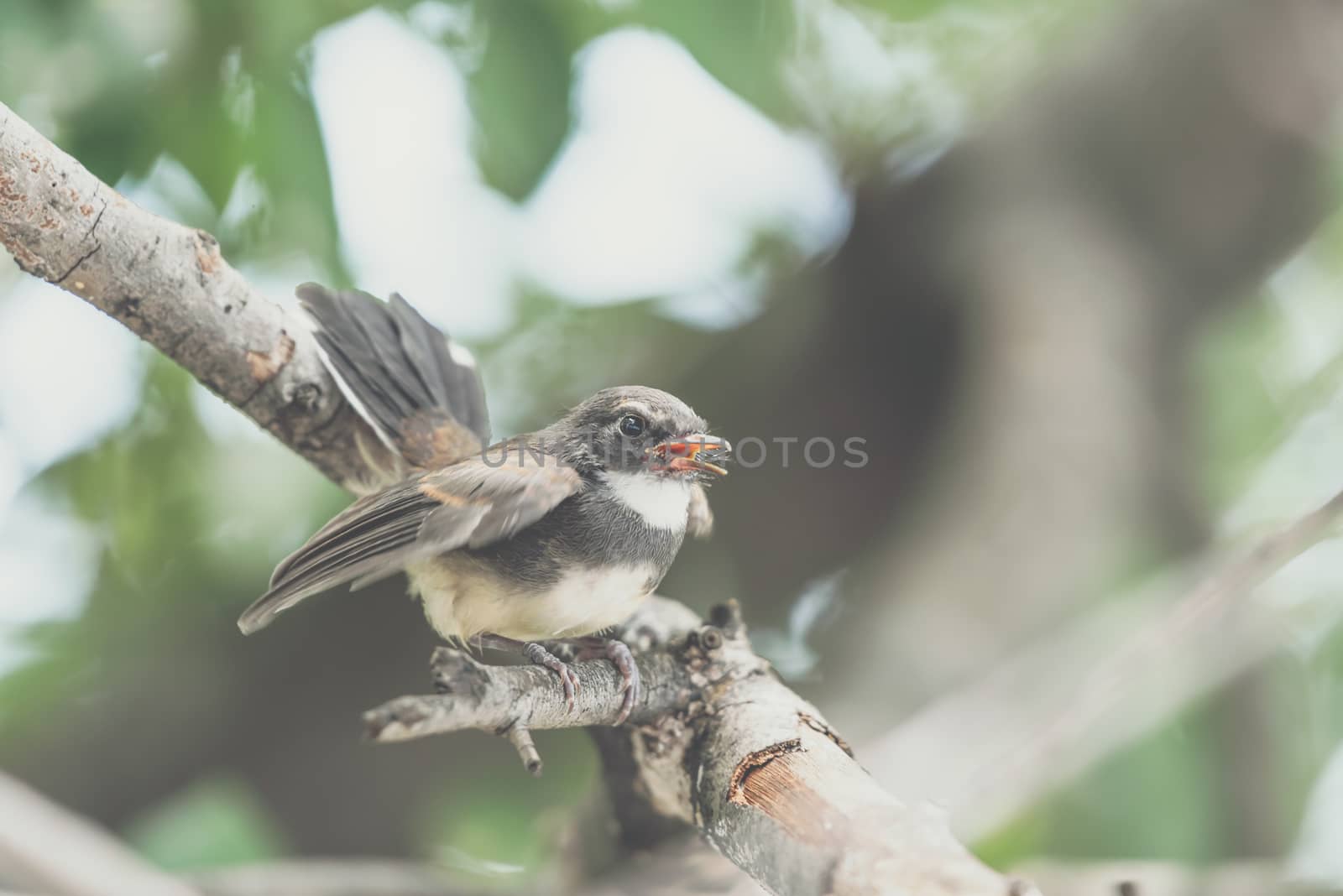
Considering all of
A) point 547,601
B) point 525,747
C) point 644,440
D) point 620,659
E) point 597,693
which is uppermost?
point 644,440

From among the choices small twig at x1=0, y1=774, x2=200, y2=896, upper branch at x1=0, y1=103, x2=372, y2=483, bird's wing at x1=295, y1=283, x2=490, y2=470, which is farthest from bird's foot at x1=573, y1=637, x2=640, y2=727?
small twig at x1=0, y1=774, x2=200, y2=896

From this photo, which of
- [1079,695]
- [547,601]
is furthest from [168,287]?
[1079,695]

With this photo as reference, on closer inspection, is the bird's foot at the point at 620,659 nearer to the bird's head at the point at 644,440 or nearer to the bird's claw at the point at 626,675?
the bird's claw at the point at 626,675

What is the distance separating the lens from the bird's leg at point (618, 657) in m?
2.19

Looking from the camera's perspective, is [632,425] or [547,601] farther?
[632,425]

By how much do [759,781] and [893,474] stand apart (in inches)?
114

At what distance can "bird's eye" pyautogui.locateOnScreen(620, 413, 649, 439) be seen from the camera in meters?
2.65

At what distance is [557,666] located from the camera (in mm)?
2240

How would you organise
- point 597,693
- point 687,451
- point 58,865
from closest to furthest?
point 58,865, point 597,693, point 687,451

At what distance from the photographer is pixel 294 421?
2623 millimetres

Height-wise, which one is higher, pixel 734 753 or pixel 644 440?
pixel 644 440

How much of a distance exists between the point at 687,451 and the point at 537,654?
582mm

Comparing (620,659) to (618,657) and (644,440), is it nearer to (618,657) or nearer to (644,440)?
(618,657)

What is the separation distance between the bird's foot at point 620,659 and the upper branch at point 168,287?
0.81m
